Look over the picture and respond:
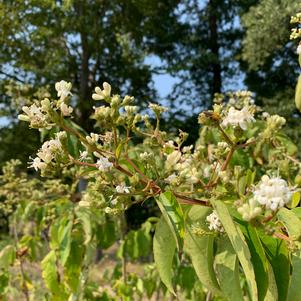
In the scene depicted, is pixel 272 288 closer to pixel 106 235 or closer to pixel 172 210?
pixel 172 210

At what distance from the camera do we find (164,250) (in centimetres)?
73

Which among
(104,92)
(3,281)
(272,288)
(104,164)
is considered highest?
(3,281)

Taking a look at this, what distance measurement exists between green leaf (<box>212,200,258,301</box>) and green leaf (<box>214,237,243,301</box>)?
0.15 feet

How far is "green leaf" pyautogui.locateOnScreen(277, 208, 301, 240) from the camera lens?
2.11ft

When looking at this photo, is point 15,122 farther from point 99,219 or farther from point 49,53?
point 99,219

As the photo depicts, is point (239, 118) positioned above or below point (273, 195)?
above

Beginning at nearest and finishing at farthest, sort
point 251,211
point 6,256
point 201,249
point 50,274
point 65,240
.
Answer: point 251,211, point 201,249, point 65,240, point 50,274, point 6,256

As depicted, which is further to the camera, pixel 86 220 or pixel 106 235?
pixel 106 235

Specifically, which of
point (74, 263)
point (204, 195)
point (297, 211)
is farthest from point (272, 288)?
point (74, 263)

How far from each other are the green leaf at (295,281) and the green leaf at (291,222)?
3 cm

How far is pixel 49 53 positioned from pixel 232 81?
424 centimetres

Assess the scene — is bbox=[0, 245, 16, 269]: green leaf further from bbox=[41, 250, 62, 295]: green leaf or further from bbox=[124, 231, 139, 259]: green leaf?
bbox=[124, 231, 139, 259]: green leaf

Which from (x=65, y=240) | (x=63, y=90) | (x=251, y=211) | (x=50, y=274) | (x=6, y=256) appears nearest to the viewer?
(x=251, y=211)

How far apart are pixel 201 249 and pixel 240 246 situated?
4.5 inches
